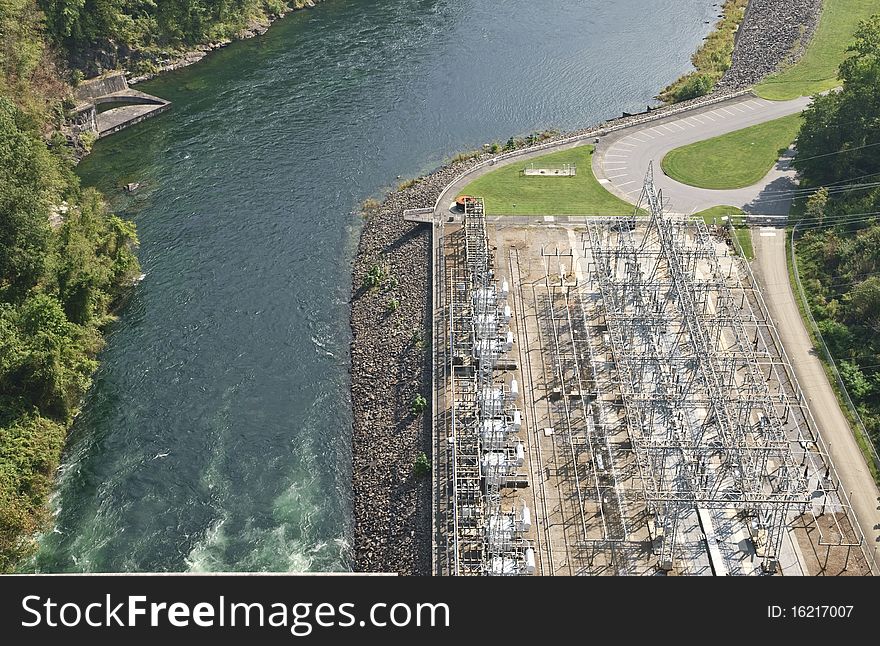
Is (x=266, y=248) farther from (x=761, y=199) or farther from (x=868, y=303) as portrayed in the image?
(x=868, y=303)

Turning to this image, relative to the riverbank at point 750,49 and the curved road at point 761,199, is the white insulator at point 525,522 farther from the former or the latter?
the riverbank at point 750,49

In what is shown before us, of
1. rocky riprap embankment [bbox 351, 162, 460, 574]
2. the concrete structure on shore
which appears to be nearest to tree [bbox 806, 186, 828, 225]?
rocky riprap embankment [bbox 351, 162, 460, 574]

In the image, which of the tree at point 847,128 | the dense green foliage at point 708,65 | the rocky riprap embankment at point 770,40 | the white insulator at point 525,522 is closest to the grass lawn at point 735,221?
the tree at point 847,128

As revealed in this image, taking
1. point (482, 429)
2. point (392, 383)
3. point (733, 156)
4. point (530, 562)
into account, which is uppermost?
point (733, 156)

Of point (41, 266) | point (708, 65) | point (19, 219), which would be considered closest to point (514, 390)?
point (41, 266)

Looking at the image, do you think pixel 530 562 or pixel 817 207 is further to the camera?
pixel 817 207

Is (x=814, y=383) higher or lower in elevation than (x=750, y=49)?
lower

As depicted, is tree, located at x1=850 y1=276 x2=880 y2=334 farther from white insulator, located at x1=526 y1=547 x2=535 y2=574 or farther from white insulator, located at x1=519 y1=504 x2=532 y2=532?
white insulator, located at x1=526 y1=547 x2=535 y2=574
